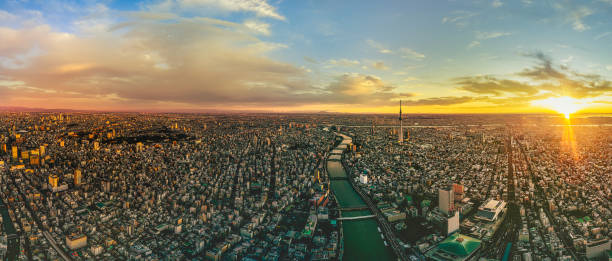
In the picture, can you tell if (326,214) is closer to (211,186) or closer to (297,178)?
(297,178)

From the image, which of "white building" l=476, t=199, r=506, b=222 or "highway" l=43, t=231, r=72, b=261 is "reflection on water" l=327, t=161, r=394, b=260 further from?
"highway" l=43, t=231, r=72, b=261

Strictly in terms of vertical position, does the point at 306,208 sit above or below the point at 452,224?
below

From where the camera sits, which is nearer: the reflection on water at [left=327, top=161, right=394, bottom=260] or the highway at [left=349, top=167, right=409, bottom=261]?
the highway at [left=349, top=167, right=409, bottom=261]

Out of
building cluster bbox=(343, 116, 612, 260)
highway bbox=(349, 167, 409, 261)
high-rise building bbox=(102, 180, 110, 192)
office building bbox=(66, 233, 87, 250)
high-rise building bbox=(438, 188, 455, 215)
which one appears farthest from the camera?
high-rise building bbox=(102, 180, 110, 192)

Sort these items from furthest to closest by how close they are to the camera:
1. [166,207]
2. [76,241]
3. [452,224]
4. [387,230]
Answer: [166,207], [387,230], [452,224], [76,241]

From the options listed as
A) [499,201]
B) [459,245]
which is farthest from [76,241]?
[499,201]

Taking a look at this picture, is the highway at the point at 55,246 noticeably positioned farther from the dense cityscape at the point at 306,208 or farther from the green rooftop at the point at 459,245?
the green rooftop at the point at 459,245

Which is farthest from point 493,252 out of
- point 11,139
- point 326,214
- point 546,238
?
point 11,139

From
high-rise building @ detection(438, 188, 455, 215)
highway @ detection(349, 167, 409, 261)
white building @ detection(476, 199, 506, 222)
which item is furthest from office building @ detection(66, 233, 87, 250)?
white building @ detection(476, 199, 506, 222)

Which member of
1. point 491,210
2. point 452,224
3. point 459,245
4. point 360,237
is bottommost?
point 360,237

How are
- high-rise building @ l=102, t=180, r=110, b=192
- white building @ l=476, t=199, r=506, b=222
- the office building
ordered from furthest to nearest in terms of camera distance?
high-rise building @ l=102, t=180, r=110, b=192
white building @ l=476, t=199, r=506, b=222
the office building

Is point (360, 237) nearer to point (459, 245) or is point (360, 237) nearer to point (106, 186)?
point (459, 245)

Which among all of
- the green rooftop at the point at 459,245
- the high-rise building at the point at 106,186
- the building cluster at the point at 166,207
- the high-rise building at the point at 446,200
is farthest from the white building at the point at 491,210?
the high-rise building at the point at 106,186
